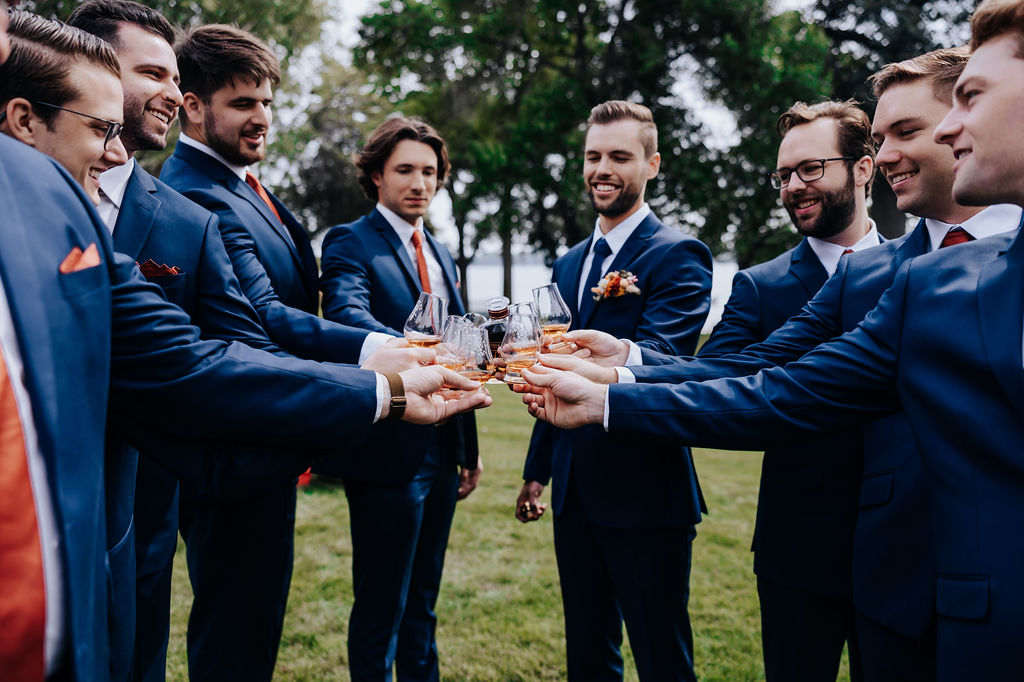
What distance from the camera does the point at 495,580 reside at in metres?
6.01

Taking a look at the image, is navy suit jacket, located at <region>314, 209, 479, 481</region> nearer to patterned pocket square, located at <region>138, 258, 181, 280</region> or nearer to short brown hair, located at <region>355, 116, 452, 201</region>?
short brown hair, located at <region>355, 116, 452, 201</region>

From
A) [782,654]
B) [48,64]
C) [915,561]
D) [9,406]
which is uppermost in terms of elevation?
[48,64]

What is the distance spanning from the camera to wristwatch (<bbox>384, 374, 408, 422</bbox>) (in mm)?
2525

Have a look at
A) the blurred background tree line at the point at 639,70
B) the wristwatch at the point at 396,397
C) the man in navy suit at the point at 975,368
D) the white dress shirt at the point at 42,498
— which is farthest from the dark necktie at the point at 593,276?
the blurred background tree line at the point at 639,70

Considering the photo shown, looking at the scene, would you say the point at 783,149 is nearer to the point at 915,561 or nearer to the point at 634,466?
the point at 634,466

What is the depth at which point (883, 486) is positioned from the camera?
2.50 m

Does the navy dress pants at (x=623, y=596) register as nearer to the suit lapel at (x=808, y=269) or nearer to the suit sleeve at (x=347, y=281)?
the suit lapel at (x=808, y=269)

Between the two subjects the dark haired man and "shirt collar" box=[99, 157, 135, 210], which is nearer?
"shirt collar" box=[99, 157, 135, 210]

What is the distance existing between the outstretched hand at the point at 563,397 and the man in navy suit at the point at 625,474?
13.6 inches

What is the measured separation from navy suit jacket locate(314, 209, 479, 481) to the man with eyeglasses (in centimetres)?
169

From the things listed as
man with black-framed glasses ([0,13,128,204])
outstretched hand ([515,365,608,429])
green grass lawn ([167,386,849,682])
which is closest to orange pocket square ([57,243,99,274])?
man with black-framed glasses ([0,13,128,204])

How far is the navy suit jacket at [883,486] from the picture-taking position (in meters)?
2.36

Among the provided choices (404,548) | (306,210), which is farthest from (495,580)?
(306,210)

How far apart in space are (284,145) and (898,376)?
22.0m
